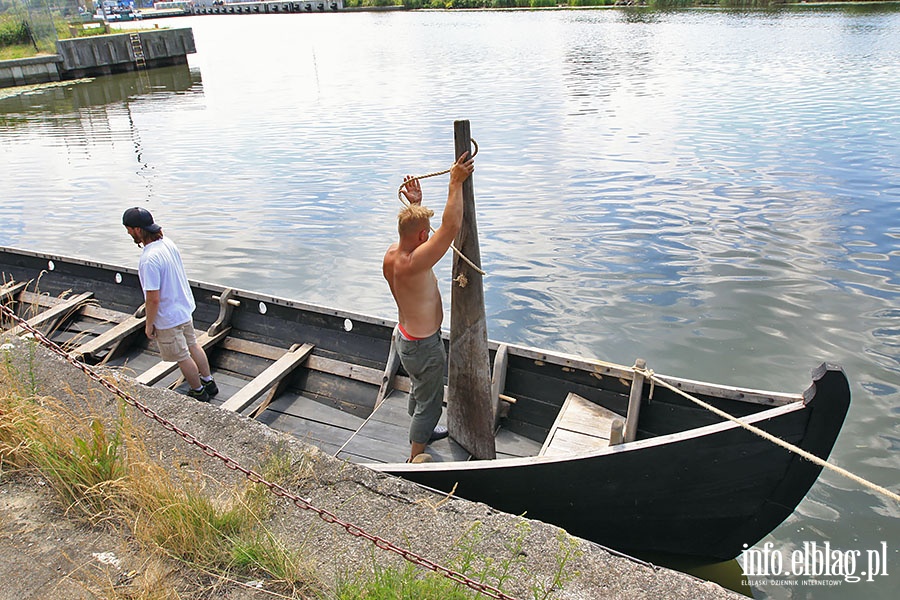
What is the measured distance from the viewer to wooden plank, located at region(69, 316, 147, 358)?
22.2ft

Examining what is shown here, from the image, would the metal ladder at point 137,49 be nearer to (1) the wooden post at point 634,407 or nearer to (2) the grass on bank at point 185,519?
(2) the grass on bank at point 185,519

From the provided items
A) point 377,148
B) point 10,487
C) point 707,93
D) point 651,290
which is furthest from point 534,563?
point 707,93

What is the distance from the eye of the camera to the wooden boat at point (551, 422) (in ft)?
13.0

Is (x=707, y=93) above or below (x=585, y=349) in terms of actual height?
above

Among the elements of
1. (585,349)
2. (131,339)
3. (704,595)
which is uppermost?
(704,595)

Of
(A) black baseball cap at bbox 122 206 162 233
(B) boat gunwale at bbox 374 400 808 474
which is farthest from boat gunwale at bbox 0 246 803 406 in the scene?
(A) black baseball cap at bbox 122 206 162 233

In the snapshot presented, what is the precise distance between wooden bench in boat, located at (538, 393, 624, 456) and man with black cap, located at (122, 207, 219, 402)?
3.40m

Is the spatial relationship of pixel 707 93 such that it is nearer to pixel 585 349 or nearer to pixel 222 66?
pixel 585 349

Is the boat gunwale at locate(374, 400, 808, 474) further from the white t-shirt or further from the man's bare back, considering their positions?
the white t-shirt

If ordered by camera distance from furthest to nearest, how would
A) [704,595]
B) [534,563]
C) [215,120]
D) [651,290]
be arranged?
[215,120]
[651,290]
[534,563]
[704,595]

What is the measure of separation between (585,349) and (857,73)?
21464mm

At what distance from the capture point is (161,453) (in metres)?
3.91

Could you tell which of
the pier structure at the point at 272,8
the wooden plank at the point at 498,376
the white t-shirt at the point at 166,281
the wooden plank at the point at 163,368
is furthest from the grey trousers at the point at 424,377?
the pier structure at the point at 272,8

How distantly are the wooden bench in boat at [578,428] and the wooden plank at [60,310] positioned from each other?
631 cm
